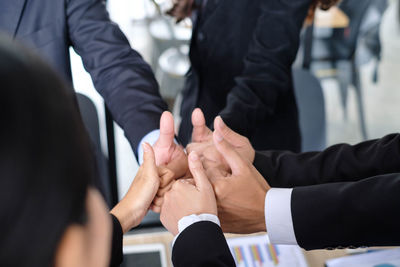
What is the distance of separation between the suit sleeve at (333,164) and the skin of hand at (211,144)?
6cm

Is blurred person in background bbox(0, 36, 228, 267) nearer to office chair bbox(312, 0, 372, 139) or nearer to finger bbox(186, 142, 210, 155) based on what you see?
Result: finger bbox(186, 142, 210, 155)

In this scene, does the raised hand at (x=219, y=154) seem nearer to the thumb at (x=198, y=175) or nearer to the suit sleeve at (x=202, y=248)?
the thumb at (x=198, y=175)

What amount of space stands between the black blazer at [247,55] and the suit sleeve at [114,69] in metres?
0.23

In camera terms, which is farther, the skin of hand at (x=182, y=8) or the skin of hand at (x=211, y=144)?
the skin of hand at (x=182, y=8)

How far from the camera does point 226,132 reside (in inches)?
46.6

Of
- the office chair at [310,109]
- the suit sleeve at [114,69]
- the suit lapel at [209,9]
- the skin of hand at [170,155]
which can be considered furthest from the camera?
the office chair at [310,109]

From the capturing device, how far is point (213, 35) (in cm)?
143

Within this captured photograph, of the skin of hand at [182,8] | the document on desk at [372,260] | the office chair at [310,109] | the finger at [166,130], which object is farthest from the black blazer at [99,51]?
the office chair at [310,109]

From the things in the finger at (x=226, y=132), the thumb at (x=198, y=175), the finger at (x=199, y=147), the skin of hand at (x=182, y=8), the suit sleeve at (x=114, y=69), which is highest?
the skin of hand at (x=182, y=8)

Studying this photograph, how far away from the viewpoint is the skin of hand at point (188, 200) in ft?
3.20

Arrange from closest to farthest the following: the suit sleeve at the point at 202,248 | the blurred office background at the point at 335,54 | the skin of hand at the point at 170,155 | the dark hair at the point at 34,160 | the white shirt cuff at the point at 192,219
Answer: the dark hair at the point at 34,160, the suit sleeve at the point at 202,248, the white shirt cuff at the point at 192,219, the skin of hand at the point at 170,155, the blurred office background at the point at 335,54

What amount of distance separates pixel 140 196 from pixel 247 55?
626mm

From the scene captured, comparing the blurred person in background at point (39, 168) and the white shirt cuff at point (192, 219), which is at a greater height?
the blurred person in background at point (39, 168)

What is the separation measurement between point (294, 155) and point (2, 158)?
1032mm
